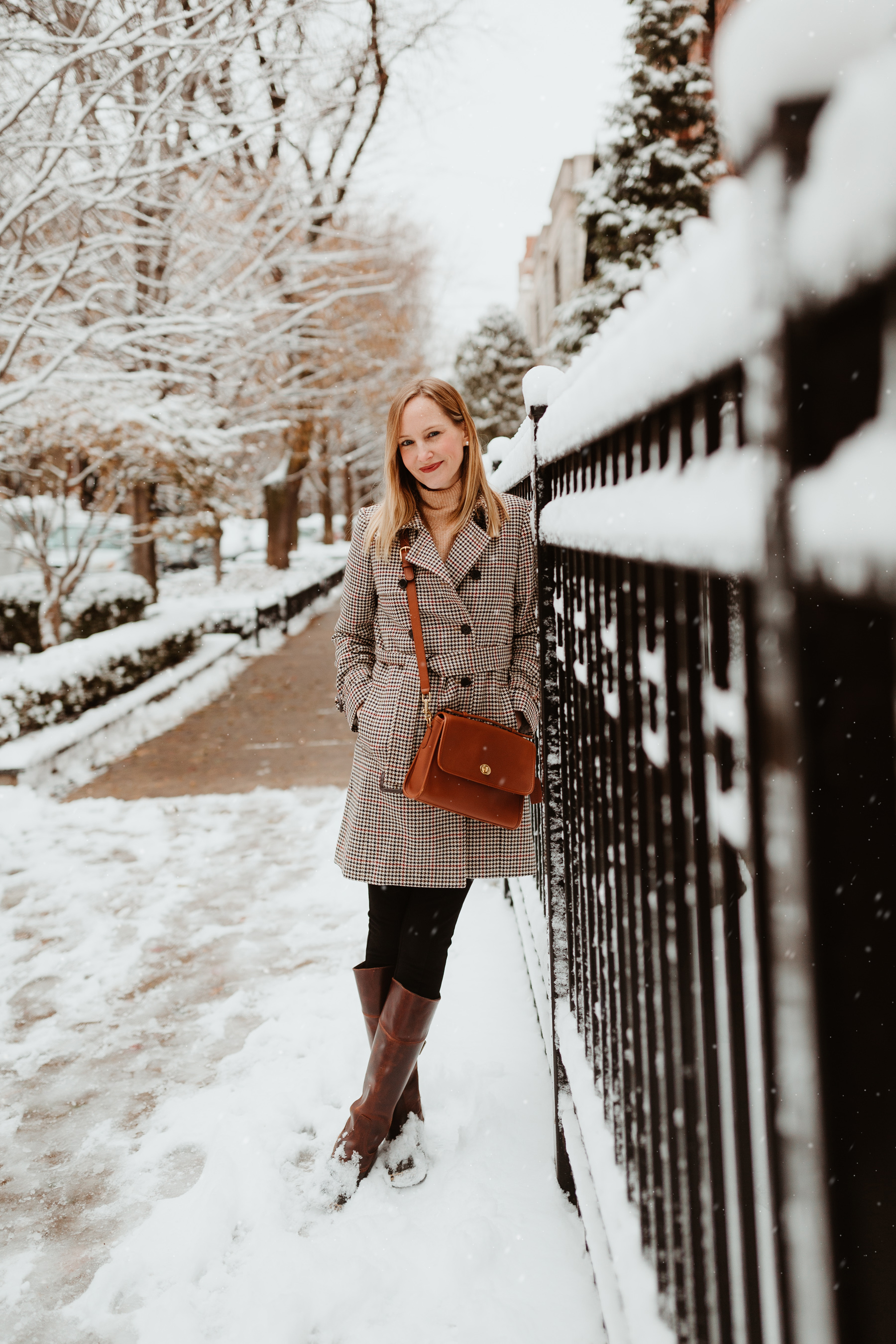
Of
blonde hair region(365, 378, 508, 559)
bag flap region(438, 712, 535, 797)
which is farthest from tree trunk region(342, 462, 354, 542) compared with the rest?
bag flap region(438, 712, 535, 797)

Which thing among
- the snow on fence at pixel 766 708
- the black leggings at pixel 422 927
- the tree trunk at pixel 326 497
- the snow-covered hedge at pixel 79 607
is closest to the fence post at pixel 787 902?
the snow on fence at pixel 766 708

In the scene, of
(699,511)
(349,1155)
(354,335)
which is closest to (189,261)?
(354,335)

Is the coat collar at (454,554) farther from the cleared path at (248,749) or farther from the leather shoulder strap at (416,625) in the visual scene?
the cleared path at (248,749)

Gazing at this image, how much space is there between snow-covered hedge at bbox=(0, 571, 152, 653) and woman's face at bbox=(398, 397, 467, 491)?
1170cm

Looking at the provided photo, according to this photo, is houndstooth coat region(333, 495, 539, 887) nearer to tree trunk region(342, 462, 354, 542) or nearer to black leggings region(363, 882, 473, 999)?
black leggings region(363, 882, 473, 999)

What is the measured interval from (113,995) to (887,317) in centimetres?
394

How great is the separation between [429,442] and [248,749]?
5.91 metres

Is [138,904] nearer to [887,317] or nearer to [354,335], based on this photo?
[887,317]

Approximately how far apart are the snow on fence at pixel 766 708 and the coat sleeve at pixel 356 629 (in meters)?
1.18

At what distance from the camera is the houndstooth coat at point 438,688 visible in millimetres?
2488

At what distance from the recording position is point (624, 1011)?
1691 millimetres

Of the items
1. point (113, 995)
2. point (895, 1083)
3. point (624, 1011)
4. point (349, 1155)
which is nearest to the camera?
point (895, 1083)

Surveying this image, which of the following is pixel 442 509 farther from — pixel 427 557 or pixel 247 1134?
pixel 247 1134

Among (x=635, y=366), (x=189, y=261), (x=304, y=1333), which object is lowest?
(x=304, y=1333)
